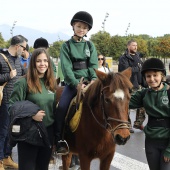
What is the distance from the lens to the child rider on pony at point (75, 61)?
417 cm

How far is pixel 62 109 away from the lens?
162 inches

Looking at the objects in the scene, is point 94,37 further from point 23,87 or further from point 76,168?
point 23,87

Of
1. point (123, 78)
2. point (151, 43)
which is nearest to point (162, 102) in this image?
point (123, 78)

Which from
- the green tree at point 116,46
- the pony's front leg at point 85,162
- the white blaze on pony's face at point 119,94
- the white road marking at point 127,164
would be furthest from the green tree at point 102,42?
the white blaze on pony's face at point 119,94

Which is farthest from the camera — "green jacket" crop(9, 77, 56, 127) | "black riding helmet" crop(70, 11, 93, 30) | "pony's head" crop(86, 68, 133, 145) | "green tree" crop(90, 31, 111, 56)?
"green tree" crop(90, 31, 111, 56)

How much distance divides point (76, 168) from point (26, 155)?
260cm

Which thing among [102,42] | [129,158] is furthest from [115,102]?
[102,42]

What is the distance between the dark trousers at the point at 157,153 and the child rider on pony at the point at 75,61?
126cm

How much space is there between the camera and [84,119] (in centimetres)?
403

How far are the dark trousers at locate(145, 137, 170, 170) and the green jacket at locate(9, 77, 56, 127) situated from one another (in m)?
1.22

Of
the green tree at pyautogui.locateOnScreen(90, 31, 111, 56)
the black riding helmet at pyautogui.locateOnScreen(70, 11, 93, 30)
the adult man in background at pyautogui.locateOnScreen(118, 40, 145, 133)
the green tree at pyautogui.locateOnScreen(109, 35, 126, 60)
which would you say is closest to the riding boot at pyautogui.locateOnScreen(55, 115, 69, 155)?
the black riding helmet at pyautogui.locateOnScreen(70, 11, 93, 30)

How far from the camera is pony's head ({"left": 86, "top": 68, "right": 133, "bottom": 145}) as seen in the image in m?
3.13

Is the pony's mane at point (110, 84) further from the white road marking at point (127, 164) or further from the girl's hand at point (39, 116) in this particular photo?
the white road marking at point (127, 164)

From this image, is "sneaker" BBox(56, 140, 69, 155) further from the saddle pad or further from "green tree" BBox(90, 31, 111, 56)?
"green tree" BBox(90, 31, 111, 56)
